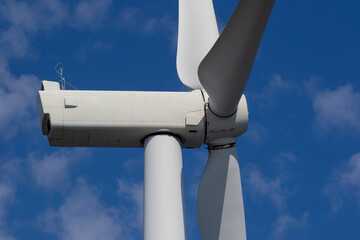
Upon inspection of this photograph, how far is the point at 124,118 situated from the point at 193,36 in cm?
316

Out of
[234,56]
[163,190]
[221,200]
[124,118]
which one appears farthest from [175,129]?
[234,56]

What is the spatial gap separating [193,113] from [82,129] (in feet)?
7.24

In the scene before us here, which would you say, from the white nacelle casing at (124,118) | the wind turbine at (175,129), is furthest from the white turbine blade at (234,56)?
the white nacelle casing at (124,118)

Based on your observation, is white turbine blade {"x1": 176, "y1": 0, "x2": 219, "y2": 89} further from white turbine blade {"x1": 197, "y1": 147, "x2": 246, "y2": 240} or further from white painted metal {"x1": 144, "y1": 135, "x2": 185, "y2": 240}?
white painted metal {"x1": 144, "y1": 135, "x2": 185, "y2": 240}

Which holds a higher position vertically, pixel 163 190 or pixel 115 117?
pixel 115 117

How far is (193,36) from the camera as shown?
53.4 feet

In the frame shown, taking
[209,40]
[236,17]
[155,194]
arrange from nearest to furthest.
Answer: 1. [236,17]
2. [155,194]
3. [209,40]

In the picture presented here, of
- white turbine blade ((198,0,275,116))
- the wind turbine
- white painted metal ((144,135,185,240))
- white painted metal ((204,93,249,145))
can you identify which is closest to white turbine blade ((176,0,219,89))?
the wind turbine

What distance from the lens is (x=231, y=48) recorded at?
13.0m

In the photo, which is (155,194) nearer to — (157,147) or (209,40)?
(157,147)

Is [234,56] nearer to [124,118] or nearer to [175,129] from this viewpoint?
[175,129]

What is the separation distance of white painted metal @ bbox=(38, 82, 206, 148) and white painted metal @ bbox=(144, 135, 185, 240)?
0.31 meters

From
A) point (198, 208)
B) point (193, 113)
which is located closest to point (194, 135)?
point (193, 113)

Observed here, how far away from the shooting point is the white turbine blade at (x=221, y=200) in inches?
564
